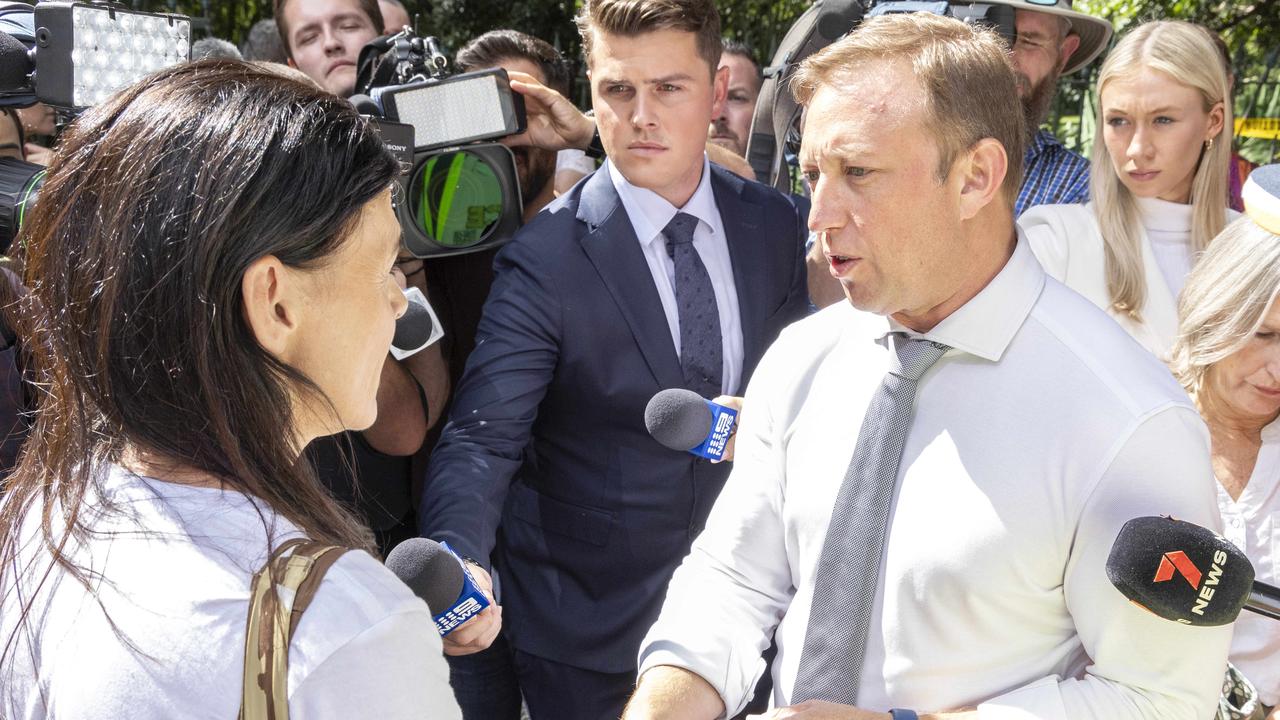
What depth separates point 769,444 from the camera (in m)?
2.00

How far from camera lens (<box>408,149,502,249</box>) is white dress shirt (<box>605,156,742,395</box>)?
30 cm

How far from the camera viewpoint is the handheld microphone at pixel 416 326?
2508 mm

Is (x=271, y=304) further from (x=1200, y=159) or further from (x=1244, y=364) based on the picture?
(x=1200, y=159)

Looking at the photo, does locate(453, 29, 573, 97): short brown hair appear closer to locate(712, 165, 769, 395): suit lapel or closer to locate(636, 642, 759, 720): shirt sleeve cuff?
locate(712, 165, 769, 395): suit lapel

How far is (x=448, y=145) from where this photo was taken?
2742mm

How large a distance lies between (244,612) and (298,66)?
3058 millimetres

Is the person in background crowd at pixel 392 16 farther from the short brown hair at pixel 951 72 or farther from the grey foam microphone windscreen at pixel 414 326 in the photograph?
the short brown hair at pixel 951 72

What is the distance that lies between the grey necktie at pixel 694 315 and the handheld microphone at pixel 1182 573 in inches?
53.2

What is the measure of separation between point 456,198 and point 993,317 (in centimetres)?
148

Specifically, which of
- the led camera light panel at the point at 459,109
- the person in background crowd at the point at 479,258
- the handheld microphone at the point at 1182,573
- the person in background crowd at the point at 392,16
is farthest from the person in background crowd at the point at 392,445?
the handheld microphone at the point at 1182,573

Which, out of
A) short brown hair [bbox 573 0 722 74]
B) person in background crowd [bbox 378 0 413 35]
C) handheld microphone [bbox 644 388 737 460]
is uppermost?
short brown hair [bbox 573 0 722 74]

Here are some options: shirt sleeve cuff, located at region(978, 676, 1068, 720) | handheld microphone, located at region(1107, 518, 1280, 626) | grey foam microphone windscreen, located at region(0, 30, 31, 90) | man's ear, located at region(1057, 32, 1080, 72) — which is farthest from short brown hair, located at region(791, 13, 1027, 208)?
man's ear, located at region(1057, 32, 1080, 72)

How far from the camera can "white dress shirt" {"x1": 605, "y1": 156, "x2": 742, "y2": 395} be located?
2795mm

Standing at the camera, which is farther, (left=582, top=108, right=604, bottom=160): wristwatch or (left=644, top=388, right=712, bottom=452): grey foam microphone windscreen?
(left=582, top=108, right=604, bottom=160): wristwatch
